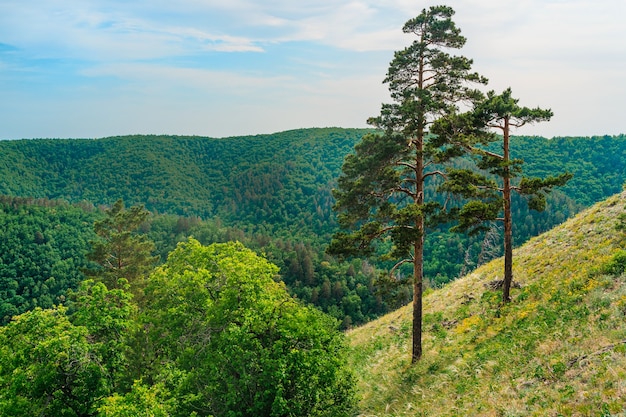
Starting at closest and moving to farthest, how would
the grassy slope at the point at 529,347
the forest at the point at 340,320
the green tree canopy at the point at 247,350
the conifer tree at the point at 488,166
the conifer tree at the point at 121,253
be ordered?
the grassy slope at the point at 529,347 → the forest at the point at 340,320 → the green tree canopy at the point at 247,350 → the conifer tree at the point at 488,166 → the conifer tree at the point at 121,253

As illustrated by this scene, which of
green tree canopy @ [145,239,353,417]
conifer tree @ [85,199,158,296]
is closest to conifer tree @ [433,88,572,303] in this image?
green tree canopy @ [145,239,353,417]

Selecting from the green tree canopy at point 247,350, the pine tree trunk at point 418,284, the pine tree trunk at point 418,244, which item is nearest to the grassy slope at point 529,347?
the pine tree trunk at point 418,284

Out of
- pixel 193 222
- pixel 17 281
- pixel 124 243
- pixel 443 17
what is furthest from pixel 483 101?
pixel 193 222

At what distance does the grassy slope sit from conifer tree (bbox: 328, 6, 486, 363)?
119 inches

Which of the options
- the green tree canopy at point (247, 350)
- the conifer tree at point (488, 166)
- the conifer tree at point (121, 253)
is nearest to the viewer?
the green tree canopy at point (247, 350)

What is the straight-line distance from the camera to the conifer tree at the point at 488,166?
1619 cm

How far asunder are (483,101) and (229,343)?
1403 cm

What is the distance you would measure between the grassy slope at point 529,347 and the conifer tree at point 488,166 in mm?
3294

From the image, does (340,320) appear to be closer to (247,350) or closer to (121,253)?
(247,350)

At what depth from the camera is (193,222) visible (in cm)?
15312

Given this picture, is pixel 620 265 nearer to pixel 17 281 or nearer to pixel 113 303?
pixel 113 303

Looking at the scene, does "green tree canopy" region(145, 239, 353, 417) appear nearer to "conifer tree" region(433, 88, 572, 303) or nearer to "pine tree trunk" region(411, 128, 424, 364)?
"pine tree trunk" region(411, 128, 424, 364)

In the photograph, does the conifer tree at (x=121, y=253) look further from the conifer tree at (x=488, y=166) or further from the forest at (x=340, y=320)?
the conifer tree at (x=488, y=166)

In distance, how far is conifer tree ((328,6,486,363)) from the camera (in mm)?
16703
